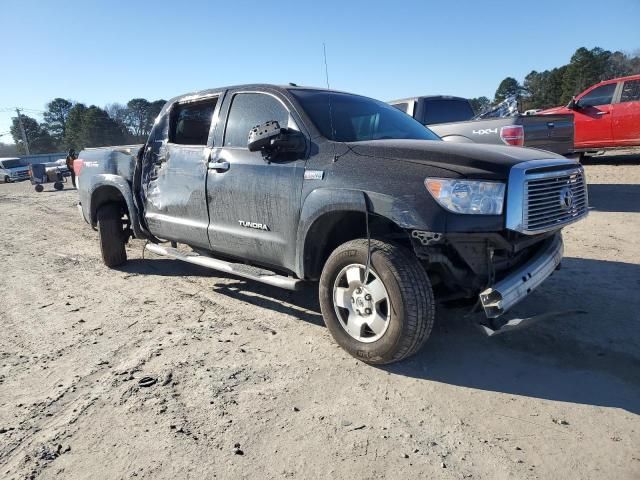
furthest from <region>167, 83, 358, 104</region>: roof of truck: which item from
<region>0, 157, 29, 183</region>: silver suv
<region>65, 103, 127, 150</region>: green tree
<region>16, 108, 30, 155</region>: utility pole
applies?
<region>16, 108, 30, 155</region>: utility pole

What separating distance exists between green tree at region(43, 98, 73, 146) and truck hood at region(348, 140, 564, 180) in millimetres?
86304

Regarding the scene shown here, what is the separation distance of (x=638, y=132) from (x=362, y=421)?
467 inches

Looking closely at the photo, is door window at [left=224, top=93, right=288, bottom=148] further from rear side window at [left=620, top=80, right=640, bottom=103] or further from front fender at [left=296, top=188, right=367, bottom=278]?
rear side window at [left=620, top=80, right=640, bottom=103]

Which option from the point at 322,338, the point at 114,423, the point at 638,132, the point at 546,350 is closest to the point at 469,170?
the point at 546,350

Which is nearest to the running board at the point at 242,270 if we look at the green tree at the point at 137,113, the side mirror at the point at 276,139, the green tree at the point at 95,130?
the side mirror at the point at 276,139

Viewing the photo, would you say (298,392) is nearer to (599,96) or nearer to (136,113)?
(599,96)

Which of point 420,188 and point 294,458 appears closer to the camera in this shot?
point 294,458

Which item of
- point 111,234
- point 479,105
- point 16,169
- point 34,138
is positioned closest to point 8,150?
→ point 34,138

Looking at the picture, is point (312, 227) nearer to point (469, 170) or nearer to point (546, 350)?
point (469, 170)

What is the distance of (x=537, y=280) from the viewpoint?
309cm

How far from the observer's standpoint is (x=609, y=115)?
1134 centimetres

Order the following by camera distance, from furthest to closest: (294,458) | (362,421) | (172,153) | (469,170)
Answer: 1. (172,153)
2. (469,170)
3. (362,421)
4. (294,458)

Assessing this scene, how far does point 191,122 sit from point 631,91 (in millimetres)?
11060

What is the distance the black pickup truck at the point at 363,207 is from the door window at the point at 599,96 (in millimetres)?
9600
